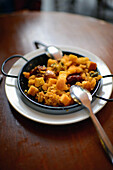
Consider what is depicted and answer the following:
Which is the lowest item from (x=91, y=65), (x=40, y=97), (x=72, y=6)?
(x=40, y=97)

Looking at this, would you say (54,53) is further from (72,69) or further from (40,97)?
(40,97)

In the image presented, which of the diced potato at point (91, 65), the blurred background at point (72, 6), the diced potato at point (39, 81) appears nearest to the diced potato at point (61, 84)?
the diced potato at point (39, 81)

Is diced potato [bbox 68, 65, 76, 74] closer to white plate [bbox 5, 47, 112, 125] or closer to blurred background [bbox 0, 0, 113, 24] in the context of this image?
white plate [bbox 5, 47, 112, 125]

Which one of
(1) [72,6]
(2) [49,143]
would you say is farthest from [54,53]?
(1) [72,6]

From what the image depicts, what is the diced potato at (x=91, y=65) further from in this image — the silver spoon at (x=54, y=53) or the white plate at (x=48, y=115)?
the silver spoon at (x=54, y=53)

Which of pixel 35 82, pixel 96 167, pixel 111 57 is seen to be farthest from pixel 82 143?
pixel 111 57

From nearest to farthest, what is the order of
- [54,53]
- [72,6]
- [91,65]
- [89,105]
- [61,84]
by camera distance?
[89,105] < [61,84] < [91,65] < [54,53] < [72,6]

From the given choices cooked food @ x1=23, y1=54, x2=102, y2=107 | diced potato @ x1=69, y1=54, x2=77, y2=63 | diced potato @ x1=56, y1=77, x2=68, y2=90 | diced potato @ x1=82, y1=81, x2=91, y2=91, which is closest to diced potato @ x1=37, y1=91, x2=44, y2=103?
cooked food @ x1=23, y1=54, x2=102, y2=107
